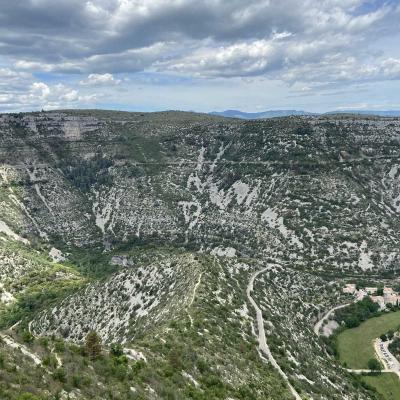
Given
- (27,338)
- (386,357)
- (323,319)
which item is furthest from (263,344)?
(27,338)

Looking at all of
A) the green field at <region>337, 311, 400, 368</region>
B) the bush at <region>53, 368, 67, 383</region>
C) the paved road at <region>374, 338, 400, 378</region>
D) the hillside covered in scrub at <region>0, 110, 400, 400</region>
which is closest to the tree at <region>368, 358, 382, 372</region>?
the green field at <region>337, 311, 400, 368</region>

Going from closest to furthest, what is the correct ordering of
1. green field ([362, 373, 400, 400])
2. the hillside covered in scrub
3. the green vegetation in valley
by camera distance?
the hillside covered in scrub, green field ([362, 373, 400, 400]), the green vegetation in valley

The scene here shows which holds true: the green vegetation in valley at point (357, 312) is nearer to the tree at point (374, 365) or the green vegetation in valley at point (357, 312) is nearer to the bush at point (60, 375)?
the tree at point (374, 365)

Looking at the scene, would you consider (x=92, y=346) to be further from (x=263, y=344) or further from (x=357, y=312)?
(x=357, y=312)

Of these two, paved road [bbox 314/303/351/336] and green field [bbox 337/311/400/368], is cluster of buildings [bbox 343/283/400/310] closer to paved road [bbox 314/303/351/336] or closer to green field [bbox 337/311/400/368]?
green field [bbox 337/311/400/368]

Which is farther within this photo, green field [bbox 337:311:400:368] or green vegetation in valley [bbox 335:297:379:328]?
green vegetation in valley [bbox 335:297:379:328]

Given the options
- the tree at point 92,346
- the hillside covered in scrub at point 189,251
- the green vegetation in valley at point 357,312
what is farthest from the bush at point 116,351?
Result: the green vegetation in valley at point 357,312

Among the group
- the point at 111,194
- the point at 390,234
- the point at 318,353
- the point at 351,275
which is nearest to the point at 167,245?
the point at 111,194
